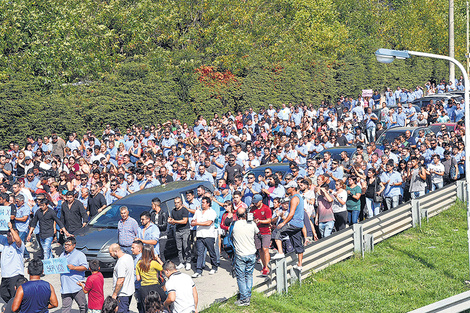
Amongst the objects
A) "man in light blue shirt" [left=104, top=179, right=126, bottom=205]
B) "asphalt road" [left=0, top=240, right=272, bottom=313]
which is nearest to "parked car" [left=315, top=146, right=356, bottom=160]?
A: "man in light blue shirt" [left=104, top=179, right=126, bottom=205]

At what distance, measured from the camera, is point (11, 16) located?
27969mm

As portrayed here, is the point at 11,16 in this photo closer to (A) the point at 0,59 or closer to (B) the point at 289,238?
(A) the point at 0,59

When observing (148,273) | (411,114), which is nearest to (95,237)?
(148,273)

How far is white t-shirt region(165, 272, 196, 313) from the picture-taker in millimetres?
8656

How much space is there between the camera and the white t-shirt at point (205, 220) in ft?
42.3

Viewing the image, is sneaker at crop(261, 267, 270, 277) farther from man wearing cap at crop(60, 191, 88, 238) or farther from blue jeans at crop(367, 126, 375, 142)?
blue jeans at crop(367, 126, 375, 142)

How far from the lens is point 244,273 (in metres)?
10.8

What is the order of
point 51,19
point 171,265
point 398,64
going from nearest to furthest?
point 171,265 → point 51,19 → point 398,64

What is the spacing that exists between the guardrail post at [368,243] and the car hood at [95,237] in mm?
5388

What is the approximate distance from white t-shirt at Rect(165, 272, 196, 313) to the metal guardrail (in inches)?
111

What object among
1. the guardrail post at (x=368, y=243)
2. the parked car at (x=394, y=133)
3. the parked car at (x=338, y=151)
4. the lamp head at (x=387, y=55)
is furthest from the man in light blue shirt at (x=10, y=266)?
the parked car at (x=394, y=133)

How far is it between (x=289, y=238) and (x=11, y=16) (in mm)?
20352

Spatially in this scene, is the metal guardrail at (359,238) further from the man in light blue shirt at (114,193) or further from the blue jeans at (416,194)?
the man in light blue shirt at (114,193)

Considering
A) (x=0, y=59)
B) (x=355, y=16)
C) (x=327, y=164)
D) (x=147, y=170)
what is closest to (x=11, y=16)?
(x=0, y=59)
